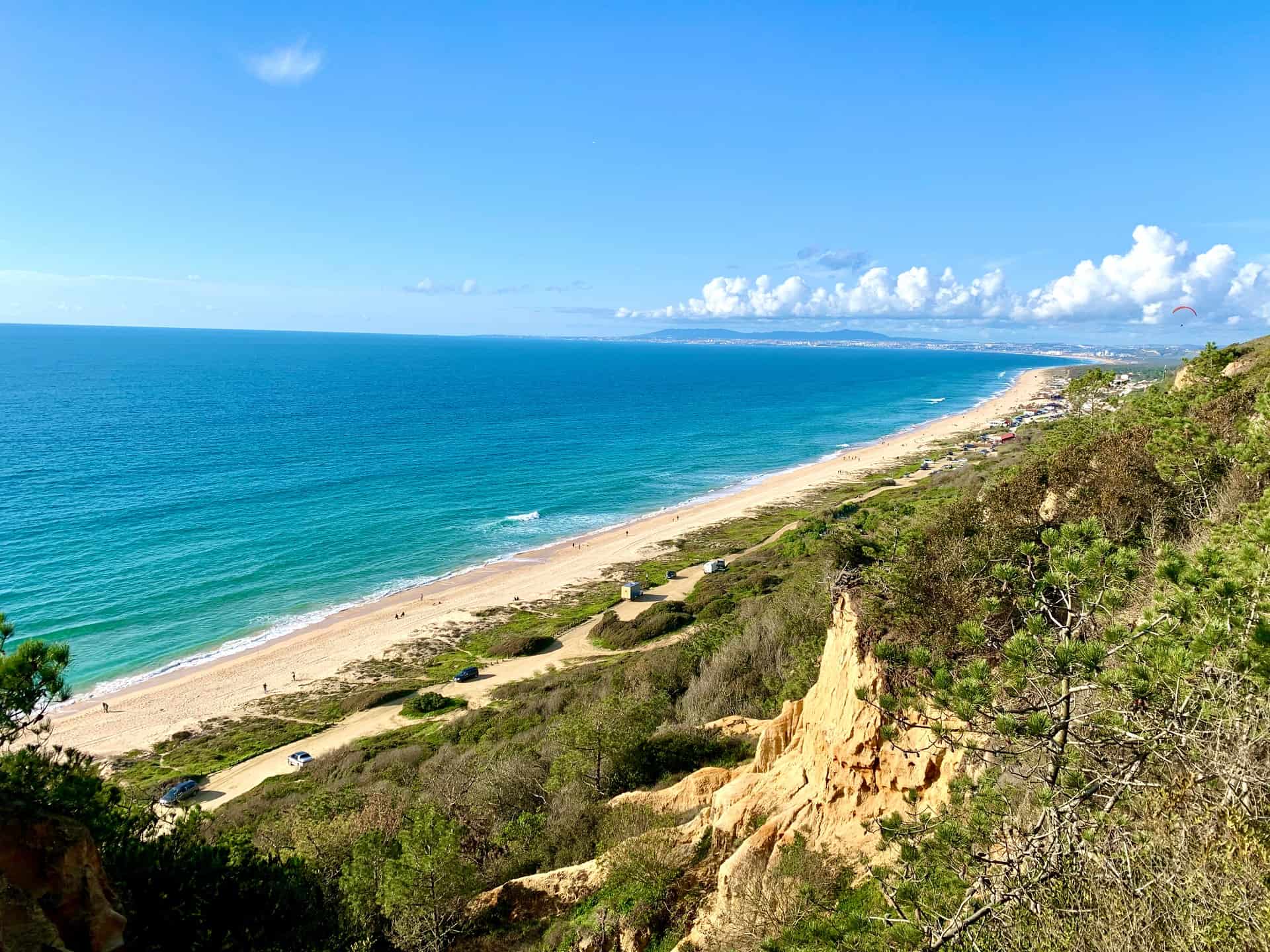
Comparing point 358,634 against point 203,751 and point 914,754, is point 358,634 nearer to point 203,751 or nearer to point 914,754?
point 203,751

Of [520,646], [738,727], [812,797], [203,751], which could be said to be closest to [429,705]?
[520,646]

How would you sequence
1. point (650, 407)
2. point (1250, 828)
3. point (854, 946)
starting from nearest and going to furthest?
1. point (1250, 828)
2. point (854, 946)
3. point (650, 407)

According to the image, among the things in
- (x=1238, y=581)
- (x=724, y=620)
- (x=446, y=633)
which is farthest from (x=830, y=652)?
(x=446, y=633)

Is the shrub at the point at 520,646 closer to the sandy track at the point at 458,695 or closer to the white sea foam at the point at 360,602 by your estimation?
the sandy track at the point at 458,695

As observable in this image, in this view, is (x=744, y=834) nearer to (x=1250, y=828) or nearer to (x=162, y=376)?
(x=1250, y=828)

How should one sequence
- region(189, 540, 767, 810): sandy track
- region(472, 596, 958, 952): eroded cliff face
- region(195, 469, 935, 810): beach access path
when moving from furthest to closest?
region(195, 469, 935, 810): beach access path < region(189, 540, 767, 810): sandy track < region(472, 596, 958, 952): eroded cliff face

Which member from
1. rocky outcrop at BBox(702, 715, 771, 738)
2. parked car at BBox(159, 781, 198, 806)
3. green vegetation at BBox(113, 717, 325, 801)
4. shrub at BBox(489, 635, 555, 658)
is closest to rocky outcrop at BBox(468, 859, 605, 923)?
rocky outcrop at BBox(702, 715, 771, 738)

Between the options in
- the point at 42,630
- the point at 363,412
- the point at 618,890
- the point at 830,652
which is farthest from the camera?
the point at 363,412

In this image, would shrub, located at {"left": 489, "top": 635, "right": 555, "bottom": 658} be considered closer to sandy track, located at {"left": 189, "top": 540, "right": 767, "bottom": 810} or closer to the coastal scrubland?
sandy track, located at {"left": 189, "top": 540, "right": 767, "bottom": 810}
